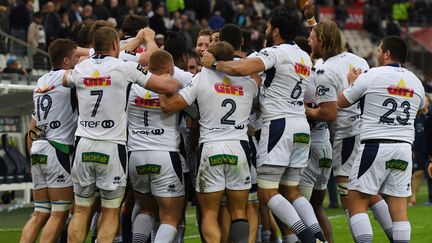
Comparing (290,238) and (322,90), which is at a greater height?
(322,90)

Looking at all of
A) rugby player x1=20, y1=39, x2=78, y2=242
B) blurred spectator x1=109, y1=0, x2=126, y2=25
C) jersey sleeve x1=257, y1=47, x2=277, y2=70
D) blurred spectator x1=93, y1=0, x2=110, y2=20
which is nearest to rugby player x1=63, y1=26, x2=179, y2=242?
rugby player x1=20, y1=39, x2=78, y2=242

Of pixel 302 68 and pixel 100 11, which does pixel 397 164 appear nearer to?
pixel 302 68

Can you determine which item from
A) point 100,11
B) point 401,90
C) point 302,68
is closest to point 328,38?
point 302,68

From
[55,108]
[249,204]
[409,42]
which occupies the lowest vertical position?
[409,42]

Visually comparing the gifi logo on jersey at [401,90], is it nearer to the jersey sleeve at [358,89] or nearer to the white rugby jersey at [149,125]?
the jersey sleeve at [358,89]

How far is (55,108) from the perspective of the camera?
1259 cm

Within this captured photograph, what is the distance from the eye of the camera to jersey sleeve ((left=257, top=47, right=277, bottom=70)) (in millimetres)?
12211

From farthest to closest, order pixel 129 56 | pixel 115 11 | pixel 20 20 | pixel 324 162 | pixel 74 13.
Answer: pixel 115 11 → pixel 74 13 → pixel 20 20 → pixel 324 162 → pixel 129 56

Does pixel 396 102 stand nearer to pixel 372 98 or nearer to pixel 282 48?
pixel 372 98

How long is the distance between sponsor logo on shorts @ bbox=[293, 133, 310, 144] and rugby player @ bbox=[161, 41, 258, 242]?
1.97 feet

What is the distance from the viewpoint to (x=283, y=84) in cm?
1246

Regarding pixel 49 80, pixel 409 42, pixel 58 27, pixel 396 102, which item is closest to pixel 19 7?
pixel 58 27

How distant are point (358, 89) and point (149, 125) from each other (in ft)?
7.62

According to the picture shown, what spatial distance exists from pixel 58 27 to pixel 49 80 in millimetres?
14003
